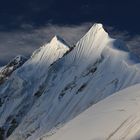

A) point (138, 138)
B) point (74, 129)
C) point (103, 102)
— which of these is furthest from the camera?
point (103, 102)

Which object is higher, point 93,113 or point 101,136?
point 93,113

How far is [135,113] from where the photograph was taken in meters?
23.5

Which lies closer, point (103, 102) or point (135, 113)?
Result: point (135, 113)

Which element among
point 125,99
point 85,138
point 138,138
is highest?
point 125,99

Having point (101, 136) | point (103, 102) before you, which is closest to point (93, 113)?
point (103, 102)

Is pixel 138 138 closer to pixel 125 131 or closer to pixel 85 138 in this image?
pixel 125 131

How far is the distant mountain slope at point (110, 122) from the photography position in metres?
22.3

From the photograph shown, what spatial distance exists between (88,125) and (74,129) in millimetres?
776

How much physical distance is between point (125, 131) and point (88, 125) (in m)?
2.73

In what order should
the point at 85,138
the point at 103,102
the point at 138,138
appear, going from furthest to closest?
the point at 103,102
the point at 85,138
the point at 138,138

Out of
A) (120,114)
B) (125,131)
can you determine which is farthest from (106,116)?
(125,131)

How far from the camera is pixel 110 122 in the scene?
23500 millimetres

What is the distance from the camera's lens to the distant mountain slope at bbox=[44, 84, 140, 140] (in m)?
22.3

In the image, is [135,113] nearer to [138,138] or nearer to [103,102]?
[138,138]
